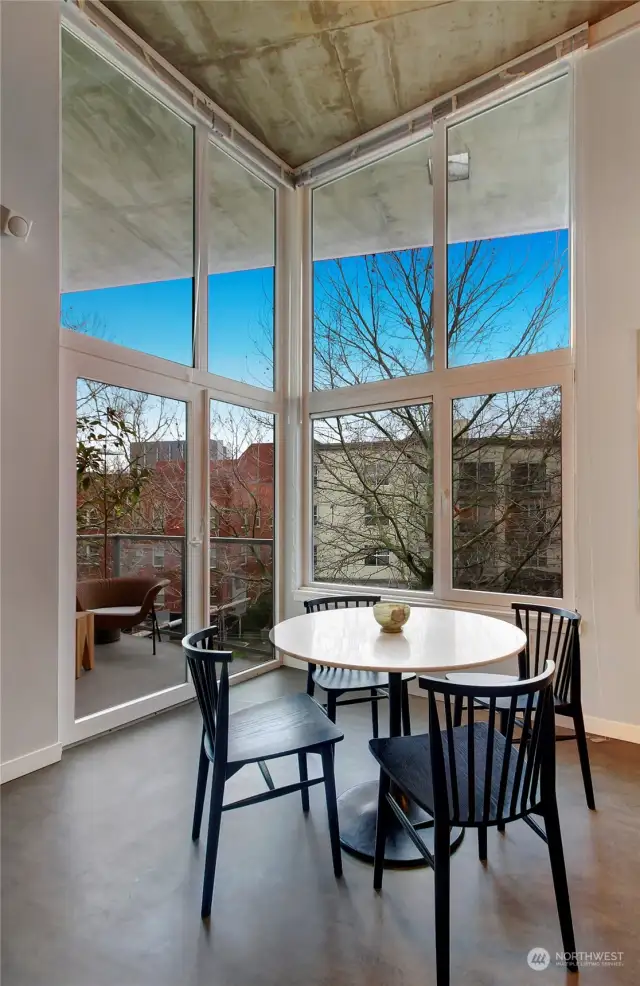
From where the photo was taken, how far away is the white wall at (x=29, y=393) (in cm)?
248

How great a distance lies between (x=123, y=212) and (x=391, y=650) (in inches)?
120

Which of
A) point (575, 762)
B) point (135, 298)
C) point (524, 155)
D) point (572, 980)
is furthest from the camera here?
point (524, 155)

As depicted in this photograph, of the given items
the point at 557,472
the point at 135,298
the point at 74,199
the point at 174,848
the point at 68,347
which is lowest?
the point at 174,848

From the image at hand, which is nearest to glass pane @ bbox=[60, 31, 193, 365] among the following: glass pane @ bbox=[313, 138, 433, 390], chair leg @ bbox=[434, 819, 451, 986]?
glass pane @ bbox=[313, 138, 433, 390]

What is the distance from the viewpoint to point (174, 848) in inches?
78.3

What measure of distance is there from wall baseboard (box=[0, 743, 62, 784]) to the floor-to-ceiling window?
17 centimetres

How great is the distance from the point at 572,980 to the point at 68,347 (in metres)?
3.29

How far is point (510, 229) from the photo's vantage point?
3496mm

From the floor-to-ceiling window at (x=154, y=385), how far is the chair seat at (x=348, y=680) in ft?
4.38

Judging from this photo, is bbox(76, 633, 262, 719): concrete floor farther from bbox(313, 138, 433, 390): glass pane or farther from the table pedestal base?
bbox(313, 138, 433, 390): glass pane

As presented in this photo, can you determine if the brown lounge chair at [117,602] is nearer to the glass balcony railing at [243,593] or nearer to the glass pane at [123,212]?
the glass balcony railing at [243,593]

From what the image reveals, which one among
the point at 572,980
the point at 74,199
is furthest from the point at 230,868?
the point at 74,199

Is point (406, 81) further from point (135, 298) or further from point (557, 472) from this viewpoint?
point (557, 472)

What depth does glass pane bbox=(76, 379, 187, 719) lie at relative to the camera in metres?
2.96
